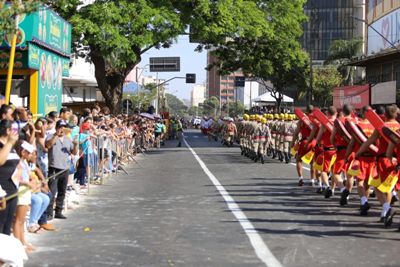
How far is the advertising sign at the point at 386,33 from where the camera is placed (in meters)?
47.9

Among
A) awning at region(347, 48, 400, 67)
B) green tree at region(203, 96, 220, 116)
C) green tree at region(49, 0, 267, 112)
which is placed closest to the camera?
green tree at region(49, 0, 267, 112)

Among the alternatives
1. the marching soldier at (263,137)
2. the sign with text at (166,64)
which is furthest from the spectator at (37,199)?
the sign with text at (166,64)

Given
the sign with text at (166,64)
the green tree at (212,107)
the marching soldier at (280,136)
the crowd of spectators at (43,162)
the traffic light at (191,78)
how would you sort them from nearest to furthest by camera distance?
the crowd of spectators at (43,162) → the marching soldier at (280,136) → the sign with text at (166,64) → the traffic light at (191,78) → the green tree at (212,107)

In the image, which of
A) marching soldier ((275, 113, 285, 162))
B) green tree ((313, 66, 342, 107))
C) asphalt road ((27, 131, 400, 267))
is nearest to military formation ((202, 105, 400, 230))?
asphalt road ((27, 131, 400, 267))

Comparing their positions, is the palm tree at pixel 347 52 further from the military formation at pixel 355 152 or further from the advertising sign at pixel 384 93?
the military formation at pixel 355 152

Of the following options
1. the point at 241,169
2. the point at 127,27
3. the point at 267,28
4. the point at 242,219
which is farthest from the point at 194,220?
the point at 267,28

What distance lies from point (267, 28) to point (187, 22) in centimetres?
438

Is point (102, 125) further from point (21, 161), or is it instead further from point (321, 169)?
point (21, 161)

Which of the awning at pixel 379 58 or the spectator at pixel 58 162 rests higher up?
the awning at pixel 379 58

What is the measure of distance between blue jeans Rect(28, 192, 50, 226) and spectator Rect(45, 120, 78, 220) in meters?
0.97

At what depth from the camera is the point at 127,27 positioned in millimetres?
27812

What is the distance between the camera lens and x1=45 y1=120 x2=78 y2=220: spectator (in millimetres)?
10453

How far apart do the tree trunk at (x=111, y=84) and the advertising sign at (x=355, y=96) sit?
48.9 feet

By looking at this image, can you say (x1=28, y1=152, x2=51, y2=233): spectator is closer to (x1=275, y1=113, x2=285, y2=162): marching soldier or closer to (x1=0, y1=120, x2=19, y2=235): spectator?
(x1=0, y1=120, x2=19, y2=235): spectator
